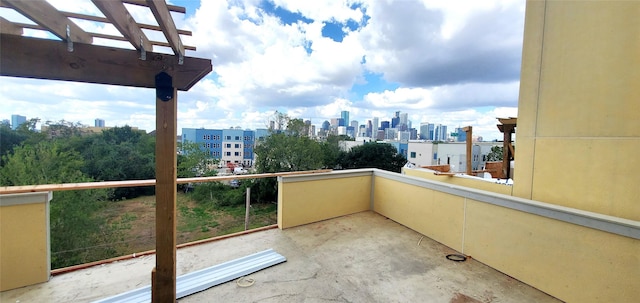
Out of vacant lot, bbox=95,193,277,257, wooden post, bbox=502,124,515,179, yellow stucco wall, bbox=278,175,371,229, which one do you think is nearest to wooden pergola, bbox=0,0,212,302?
yellow stucco wall, bbox=278,175,371,229

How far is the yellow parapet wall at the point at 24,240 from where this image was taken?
217 cm

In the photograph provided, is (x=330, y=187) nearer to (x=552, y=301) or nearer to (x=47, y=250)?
(x=552, y=301)

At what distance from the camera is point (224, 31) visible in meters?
5.59

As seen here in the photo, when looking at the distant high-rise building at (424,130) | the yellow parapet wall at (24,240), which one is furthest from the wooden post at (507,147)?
the distant high-rise building at (424,130)

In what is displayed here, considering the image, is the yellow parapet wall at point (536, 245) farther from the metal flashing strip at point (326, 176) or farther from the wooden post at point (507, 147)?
the wooden post at point (507, 147)

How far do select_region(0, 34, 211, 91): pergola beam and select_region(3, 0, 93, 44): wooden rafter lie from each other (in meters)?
0.09

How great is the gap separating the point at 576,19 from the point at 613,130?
4.24 ft

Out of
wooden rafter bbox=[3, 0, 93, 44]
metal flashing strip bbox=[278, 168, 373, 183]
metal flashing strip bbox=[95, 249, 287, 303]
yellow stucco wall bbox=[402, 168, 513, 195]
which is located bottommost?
metal flashing strip bbox=[95, 249, 287, 303]

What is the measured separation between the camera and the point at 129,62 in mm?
1443

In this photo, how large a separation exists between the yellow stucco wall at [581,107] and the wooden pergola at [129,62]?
372cm

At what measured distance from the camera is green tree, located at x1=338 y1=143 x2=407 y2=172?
89.6ft

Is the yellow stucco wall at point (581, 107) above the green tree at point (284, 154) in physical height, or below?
above

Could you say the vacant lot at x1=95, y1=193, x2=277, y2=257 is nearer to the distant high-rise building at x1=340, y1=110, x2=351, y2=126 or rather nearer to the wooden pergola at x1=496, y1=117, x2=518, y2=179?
the wooden pergola at x1=496, y1=117, x2=518, y2=179

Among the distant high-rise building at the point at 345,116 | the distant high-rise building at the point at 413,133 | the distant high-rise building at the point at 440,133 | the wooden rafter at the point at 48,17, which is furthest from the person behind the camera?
the distant high-rise building at the point at 345,116
